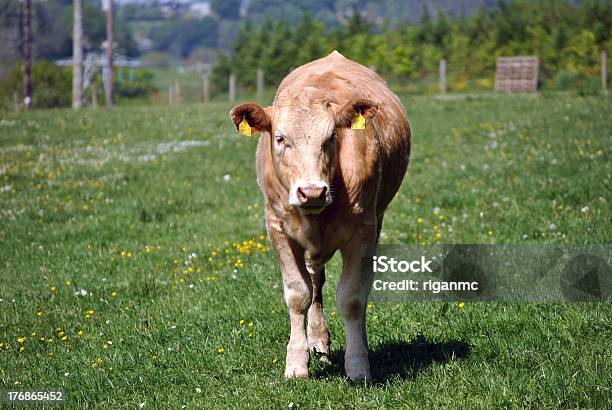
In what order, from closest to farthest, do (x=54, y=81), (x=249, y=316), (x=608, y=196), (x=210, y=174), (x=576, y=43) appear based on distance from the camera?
1. (x=249, y=316)
2. (x=608, y=196)
3. (x=210, y=174)
4. (x=576, y=43)
5. (x=54, y=81)

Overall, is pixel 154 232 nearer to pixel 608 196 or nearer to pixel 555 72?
pixel 608 196

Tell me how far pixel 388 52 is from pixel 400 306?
51.2 m

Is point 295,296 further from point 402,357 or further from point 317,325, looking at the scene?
point 402,357

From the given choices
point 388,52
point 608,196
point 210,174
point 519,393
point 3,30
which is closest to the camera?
point 519,393

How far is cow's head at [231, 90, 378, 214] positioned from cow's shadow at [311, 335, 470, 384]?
4.88ft

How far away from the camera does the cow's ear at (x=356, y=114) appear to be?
6.18m

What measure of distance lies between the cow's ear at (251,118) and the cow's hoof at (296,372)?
1797 millimetres

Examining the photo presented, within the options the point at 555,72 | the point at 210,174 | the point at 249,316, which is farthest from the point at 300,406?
the point at 555,72

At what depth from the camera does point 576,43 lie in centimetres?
5022

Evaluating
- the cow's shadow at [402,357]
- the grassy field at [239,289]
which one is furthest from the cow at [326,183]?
the grassy field at [239,289]

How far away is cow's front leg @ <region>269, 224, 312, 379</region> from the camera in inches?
254

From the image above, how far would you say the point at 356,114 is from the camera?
6.25 m

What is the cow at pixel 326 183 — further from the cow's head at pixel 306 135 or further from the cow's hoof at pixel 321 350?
the cow's hoof at pixel 321 350

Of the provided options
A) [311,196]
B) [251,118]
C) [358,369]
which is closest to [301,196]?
[311,196]
